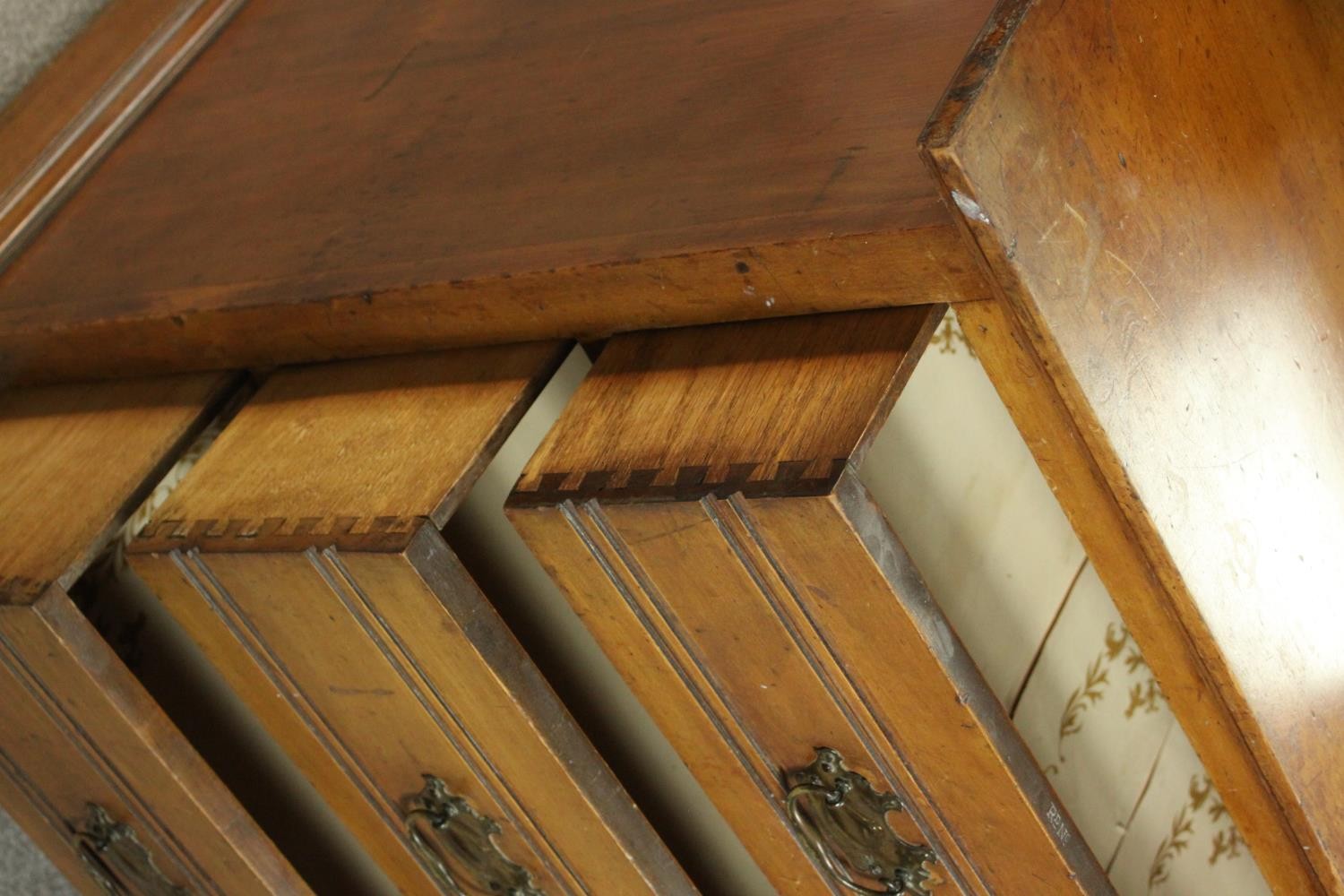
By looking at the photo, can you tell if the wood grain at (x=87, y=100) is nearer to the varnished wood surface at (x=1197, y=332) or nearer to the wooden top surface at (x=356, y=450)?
the wooden top surface at (x=356, y=450)

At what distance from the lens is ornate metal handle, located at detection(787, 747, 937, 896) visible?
783 mm

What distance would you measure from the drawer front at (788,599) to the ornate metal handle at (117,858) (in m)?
0.43

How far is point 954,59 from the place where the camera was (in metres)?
0.70

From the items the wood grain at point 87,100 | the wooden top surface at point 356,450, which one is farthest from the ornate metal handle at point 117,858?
the wood grain at point 87,100

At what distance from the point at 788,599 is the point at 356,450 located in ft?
0.85

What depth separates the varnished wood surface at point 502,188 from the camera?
0.69 metres

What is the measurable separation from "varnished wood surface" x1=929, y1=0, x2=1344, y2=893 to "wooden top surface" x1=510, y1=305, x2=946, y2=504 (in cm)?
6

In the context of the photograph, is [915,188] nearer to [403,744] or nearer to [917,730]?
[917,730]

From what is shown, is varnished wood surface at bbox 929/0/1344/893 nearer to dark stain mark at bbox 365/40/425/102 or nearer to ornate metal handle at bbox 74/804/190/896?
dark stain mark at bbox 365/40/425/102

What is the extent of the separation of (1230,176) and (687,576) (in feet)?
1.09

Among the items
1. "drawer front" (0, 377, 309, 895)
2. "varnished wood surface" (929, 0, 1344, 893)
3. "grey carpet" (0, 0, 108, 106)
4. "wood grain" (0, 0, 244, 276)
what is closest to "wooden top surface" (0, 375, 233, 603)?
"drawer front" (0, 377, 309, 895)

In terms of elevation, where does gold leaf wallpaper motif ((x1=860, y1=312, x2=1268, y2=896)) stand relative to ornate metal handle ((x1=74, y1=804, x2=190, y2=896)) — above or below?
above

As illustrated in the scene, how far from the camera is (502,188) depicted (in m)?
0.81

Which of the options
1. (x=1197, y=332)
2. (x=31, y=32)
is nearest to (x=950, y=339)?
(x=1197, y=332)
